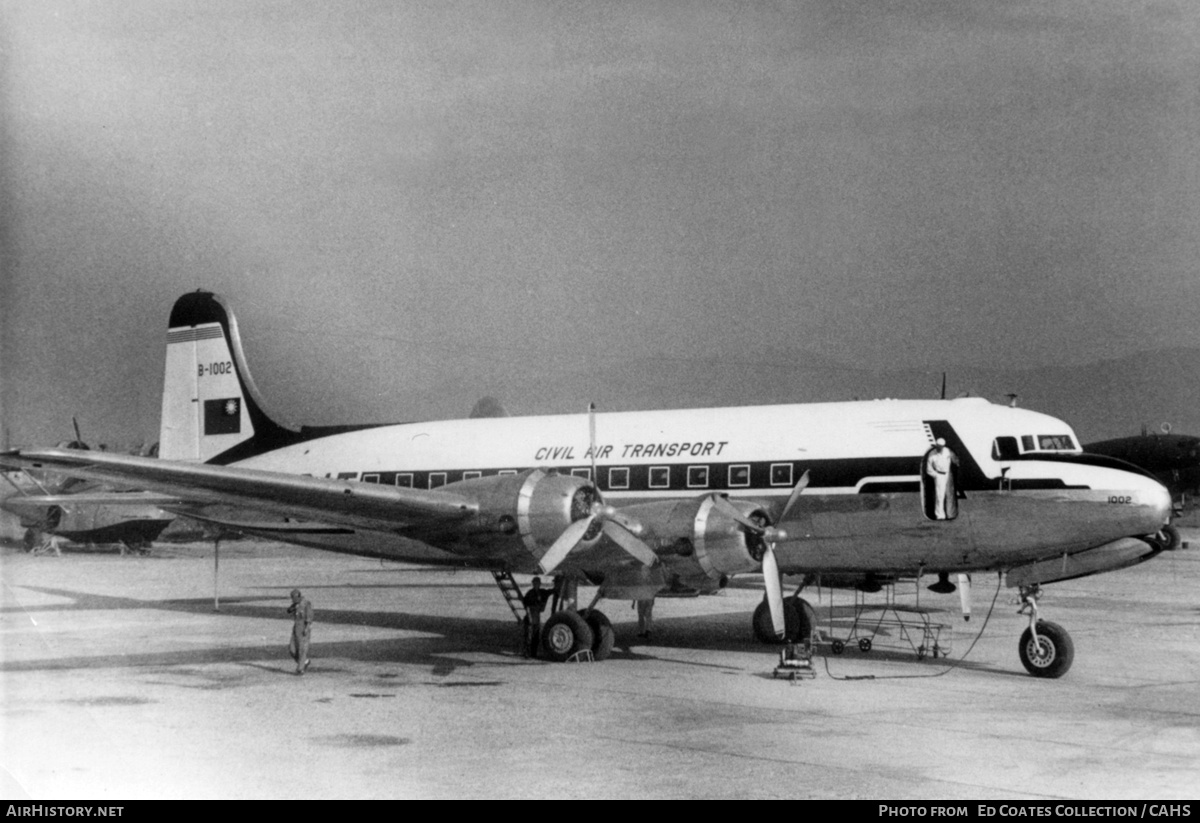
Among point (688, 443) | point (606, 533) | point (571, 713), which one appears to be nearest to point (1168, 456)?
point (688, 443)

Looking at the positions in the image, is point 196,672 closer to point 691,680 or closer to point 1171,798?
point 691,680

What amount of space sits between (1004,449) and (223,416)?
1463 cm

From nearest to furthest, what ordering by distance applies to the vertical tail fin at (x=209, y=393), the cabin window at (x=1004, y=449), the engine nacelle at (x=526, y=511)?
the engine nacelle at (x=526, y=511) < the cabin window at (x=1004, y=449) < the vertical tail fin at (x=209, y=393)

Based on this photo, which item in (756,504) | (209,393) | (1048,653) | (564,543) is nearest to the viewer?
(564,543)

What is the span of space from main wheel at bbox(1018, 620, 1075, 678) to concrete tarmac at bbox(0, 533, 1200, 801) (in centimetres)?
22

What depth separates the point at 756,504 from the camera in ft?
51.3

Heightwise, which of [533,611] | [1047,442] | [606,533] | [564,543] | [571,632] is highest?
[1047,442]

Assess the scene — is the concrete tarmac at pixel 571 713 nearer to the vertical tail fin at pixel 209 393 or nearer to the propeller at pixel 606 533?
the propeller at pixel 606 533

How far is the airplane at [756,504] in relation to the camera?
48.6 feet

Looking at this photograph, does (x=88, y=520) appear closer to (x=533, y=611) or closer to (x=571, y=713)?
(x=533, y=611)

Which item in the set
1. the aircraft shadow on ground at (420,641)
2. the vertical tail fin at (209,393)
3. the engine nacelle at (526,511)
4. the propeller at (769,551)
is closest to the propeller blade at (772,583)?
the propeller at (769,551)

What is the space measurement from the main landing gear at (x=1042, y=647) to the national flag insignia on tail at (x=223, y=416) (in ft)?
48.5

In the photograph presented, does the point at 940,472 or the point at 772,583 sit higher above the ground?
the point at 940,472
